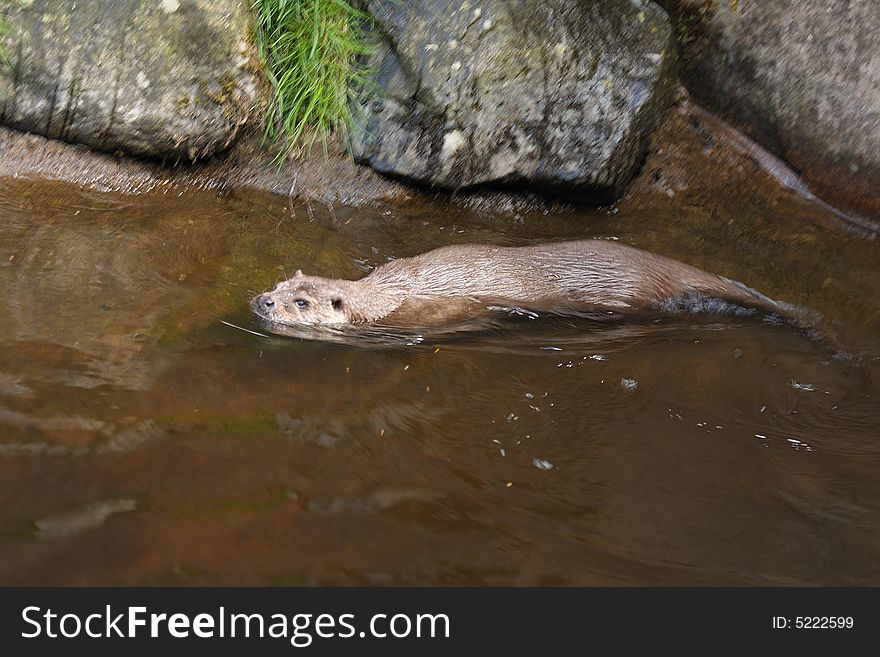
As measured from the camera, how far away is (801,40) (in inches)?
176

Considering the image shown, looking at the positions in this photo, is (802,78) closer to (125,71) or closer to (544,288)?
(544,288)

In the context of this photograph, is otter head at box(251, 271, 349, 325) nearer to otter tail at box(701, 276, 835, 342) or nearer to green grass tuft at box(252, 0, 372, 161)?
green grass tuft at box(252, 0, 372, 161)

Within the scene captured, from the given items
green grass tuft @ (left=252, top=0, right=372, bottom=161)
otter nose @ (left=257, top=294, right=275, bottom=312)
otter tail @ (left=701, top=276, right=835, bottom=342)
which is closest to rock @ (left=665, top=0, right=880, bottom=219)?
otter tail @ (left=701, top=276, right=835, bottom=342)

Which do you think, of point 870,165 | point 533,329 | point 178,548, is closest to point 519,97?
point 533,329

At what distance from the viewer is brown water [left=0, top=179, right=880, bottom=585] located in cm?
224

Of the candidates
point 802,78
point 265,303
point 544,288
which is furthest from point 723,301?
point 265,303

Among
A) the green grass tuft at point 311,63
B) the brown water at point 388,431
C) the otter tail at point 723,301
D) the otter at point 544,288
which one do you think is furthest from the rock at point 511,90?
the otter tail at point 723,301

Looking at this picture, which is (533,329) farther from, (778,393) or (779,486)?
(779,486)

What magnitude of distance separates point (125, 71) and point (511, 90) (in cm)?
193

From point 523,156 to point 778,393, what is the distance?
6.31 ft

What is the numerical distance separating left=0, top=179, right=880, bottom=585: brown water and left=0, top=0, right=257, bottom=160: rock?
40 cm

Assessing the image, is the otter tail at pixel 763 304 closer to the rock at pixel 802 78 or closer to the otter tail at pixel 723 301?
the otter tail at pixel 723 301

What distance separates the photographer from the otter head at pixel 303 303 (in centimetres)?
360

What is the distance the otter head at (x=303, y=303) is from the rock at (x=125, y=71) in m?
1.20
